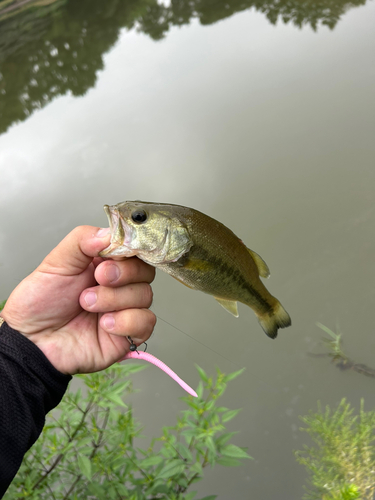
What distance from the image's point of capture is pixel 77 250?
1.59m

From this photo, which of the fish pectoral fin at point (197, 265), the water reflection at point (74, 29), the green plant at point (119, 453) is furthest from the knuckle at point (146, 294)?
the water reflection at point (74, 29)

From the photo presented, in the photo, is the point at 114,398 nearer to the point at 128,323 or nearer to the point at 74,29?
the point at 128,323

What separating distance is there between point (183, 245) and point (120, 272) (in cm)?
32

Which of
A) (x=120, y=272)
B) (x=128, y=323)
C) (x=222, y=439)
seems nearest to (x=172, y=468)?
(x=222, y=439)

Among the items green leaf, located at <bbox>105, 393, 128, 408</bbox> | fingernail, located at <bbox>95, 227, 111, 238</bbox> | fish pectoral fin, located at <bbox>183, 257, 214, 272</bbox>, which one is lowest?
green leaf, located at <bbox>105, 393, 128, 408</bbox>

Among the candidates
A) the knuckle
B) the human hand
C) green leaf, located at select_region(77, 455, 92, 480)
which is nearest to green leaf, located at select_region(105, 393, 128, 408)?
the human hand

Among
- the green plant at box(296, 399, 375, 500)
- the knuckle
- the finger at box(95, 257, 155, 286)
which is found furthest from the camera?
the green plant at box(296, 399, 375, 500)

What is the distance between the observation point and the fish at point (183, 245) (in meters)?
1.47

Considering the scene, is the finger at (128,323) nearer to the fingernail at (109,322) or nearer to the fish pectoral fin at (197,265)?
the fingernail at (109,322)

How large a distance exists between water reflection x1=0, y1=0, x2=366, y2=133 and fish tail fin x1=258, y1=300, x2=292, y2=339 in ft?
30.7

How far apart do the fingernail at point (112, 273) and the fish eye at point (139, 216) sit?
243 millimetres

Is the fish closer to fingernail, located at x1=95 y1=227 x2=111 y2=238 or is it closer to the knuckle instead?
fingernail, located at x1=95 y1=227 x2=111 y2=238

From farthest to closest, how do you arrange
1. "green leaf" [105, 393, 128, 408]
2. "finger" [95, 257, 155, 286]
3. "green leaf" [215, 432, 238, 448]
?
"green leaf" [215, 432, 238, 448] → "green leaf" [105, 393, 128, 408] → "finger" [95, 257, 155, 286]

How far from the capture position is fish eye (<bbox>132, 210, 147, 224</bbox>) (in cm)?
148
